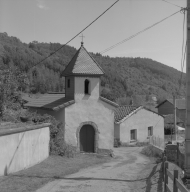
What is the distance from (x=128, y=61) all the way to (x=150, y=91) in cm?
3071

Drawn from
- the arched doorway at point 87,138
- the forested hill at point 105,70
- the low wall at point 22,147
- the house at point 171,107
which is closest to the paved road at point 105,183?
the low wall at point 22,147

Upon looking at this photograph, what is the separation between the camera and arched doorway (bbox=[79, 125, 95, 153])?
19203 mm

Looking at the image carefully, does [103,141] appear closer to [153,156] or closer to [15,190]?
[153,156]

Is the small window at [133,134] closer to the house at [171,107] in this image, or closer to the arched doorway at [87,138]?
the arched doorway at [87,138]

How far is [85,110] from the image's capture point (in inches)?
749

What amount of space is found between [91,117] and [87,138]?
1.63 meters

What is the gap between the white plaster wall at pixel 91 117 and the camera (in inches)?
729

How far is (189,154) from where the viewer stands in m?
8.04

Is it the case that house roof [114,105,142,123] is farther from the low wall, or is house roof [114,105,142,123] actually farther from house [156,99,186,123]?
house [156,99,186,123]

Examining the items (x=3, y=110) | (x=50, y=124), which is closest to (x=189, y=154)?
(x=50, y=124)

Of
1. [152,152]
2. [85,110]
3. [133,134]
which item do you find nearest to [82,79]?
[85,110]

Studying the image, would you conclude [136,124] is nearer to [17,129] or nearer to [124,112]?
[124,112]

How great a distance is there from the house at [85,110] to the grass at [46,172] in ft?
4.39

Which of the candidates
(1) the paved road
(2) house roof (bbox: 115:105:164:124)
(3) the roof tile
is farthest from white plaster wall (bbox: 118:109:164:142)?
(1) the paved road
